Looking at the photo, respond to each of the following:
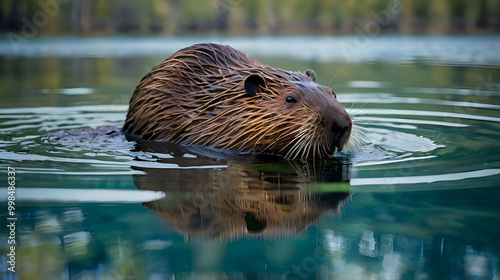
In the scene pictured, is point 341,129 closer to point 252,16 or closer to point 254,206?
point 254,206

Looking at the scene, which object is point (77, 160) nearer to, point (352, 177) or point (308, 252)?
point (352, 177)

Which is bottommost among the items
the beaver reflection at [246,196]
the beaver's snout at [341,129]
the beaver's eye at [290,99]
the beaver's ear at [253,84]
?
the beaver reflection at [246,196]

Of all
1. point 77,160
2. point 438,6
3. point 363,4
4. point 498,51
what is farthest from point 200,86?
point 438,6

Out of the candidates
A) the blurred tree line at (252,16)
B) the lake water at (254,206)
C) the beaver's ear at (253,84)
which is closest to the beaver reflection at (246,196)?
the lake water at (254,206)

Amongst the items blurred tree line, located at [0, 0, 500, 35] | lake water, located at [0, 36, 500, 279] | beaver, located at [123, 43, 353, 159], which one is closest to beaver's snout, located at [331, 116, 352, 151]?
beaver, located at [123, 43, 353, 159]

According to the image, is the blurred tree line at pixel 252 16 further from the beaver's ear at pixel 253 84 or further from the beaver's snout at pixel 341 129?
the beaver's snout at pixel 341 129

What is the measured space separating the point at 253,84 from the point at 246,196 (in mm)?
1389

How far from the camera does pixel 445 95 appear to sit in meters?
7.63

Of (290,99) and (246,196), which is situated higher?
(290,99)

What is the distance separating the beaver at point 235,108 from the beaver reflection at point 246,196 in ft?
0.71

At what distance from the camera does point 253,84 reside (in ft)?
14.5

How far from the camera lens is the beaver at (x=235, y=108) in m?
4.14

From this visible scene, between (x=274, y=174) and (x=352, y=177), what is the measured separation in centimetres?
46

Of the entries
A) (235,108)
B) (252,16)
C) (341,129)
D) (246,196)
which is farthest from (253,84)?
(252,16)
